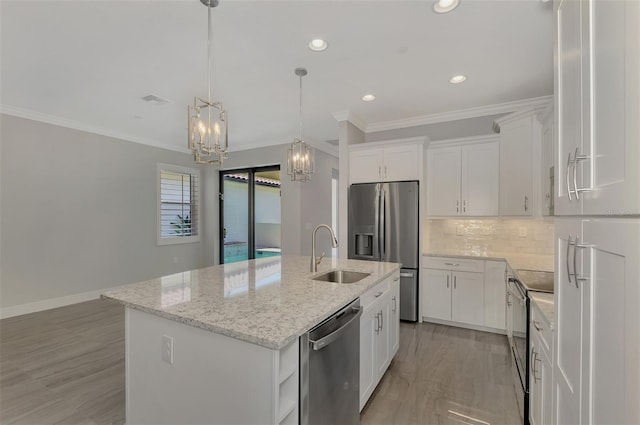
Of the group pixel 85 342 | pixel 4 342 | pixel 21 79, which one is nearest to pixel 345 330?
pixel 85 342

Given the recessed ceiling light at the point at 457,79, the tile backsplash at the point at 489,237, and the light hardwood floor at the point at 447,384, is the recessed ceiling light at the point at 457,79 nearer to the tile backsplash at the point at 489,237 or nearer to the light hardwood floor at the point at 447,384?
the tile backsplash at the point at 489,237

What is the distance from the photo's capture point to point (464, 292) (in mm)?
3570

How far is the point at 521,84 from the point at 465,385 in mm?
3087

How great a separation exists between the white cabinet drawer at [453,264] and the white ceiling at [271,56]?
200 centimetres

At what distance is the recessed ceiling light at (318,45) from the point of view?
2395 millimetres

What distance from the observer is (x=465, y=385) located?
7.84 ft

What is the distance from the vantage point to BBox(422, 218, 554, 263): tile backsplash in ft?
11.5

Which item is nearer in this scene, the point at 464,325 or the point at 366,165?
the point at 464,325

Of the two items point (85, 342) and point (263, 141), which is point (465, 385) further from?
point (263, 141)

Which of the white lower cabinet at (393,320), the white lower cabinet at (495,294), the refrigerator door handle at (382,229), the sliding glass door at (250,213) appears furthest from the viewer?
the sliding glass door at (250,213)

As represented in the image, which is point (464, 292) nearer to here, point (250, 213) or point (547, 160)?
point (547, 160)

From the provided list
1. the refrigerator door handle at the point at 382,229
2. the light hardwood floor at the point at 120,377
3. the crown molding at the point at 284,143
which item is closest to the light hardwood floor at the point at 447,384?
the light hardwood floor at the point at 120,377

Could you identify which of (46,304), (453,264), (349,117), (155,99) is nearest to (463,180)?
(453,264)

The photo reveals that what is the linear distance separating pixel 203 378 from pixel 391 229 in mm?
2990
